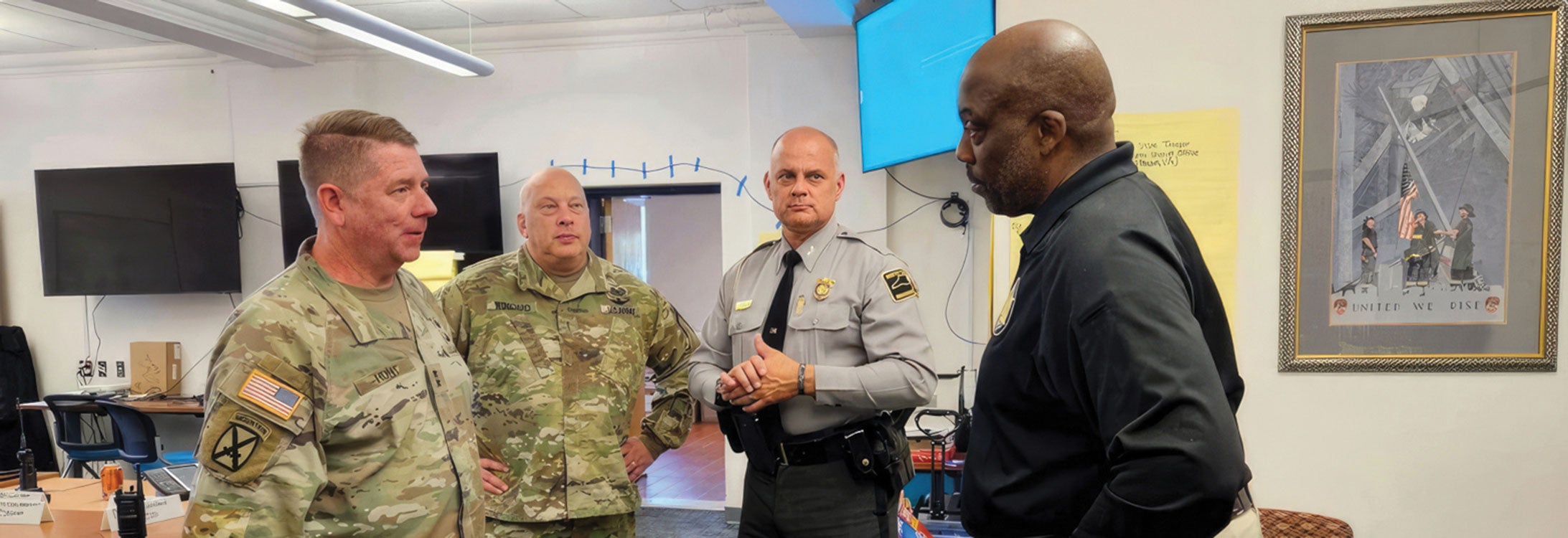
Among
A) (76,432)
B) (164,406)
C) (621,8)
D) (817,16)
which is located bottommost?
(76,432)

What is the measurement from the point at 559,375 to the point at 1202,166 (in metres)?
1.78

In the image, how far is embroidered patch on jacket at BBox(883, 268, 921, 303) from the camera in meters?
2.03

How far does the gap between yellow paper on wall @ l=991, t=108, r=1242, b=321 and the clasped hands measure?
1100mm

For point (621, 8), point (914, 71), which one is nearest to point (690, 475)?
point (621, 8)

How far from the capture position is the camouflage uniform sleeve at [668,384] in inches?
97.0

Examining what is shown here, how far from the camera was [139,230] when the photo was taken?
584 centimetres

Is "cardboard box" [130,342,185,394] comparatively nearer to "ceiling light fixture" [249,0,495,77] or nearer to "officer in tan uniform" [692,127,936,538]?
"ceiling light fixture" [249,0,495,77]

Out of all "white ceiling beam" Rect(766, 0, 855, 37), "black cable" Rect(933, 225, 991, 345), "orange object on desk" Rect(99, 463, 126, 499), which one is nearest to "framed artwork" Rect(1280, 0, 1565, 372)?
"white ceiling beam" Rect(766, 0, 855, 37)

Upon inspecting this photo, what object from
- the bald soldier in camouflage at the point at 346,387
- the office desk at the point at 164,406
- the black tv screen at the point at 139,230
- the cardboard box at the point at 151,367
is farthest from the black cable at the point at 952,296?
the cardboard box at the point at 151,367

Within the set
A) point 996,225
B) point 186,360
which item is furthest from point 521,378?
point 186,360

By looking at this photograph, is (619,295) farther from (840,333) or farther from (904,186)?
(904,186)

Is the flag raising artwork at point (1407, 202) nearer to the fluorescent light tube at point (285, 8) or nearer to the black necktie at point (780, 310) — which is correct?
the black necktie at point (780, 310)

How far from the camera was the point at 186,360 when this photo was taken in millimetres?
6066

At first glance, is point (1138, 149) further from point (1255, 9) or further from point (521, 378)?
point (521, 378)
